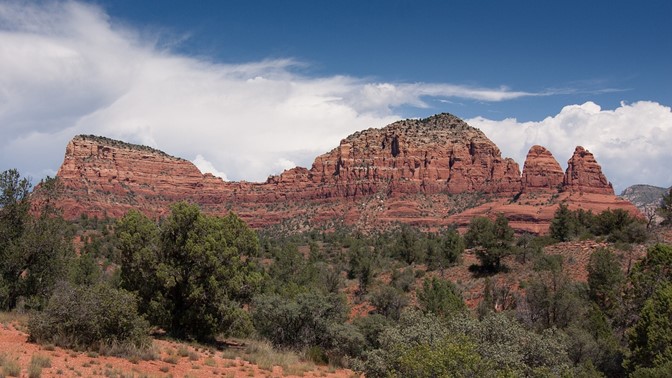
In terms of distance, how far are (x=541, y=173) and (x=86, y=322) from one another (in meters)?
139

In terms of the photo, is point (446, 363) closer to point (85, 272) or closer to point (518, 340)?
point (518, 340)

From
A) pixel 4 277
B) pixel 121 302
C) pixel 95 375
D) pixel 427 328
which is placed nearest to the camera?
pixel 95 375

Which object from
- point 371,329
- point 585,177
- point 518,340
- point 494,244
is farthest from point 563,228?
point 585,177

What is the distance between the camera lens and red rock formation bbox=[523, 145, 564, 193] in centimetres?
13900

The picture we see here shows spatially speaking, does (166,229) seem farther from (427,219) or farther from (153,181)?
(153,181)

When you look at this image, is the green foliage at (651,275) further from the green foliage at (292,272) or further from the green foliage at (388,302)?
the green foliage at (292,272)

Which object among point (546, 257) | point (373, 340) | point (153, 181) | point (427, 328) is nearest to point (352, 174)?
point (153, 181)

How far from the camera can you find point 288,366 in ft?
66.4

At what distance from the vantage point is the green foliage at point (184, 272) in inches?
881

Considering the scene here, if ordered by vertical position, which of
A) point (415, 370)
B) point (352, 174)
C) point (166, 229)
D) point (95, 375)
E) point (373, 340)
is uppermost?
point (352, 174)

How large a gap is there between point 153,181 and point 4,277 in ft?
488

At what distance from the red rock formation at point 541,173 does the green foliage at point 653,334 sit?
122 meters

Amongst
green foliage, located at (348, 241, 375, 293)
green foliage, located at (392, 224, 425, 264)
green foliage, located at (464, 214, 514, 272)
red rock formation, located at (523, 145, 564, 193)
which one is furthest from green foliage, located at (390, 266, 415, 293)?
red rock formation, located at (523, 145, 564, 193)

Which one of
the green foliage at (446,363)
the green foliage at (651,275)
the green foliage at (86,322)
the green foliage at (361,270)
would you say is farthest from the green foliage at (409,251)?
the green foliage at (446,363)
